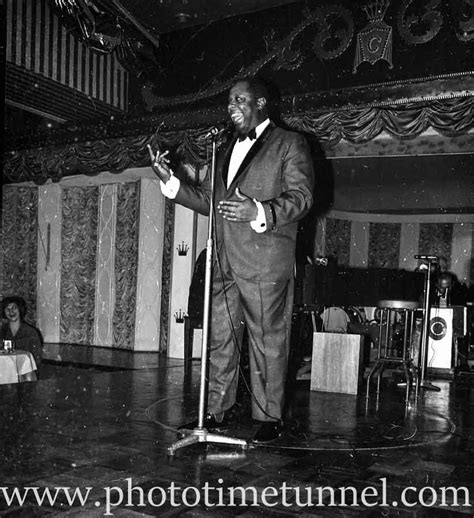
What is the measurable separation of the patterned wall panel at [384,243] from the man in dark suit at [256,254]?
10192 mm

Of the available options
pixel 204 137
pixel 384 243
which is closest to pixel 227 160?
pixel 204 137

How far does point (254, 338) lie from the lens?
2.60 meters

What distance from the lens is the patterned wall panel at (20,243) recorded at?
9.58 meters

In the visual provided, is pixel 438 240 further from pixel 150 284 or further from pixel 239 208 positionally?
pixel 239 208

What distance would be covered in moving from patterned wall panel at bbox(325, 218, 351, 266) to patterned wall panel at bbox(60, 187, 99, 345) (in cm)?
481

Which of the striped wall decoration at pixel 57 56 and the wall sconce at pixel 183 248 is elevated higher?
the striped wall decoration at pixel 57 56

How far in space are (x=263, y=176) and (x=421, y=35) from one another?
306 cm

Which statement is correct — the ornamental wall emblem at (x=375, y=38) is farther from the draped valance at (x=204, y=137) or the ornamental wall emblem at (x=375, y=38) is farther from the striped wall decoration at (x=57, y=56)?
the striped wall decoration at (x=57, y=56)

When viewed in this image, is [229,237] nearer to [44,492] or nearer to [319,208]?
[44,492]

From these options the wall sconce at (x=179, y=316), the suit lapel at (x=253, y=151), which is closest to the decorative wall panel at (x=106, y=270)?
the wall sconce at (x=179, y=316)

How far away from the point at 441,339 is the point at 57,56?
5488 millimetres

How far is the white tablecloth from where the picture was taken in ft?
12.9

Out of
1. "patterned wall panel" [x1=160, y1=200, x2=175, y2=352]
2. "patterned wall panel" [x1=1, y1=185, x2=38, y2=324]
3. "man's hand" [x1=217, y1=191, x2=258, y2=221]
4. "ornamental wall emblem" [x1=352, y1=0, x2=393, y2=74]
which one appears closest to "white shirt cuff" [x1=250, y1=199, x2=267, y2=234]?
"man's hand" [x1=217, y1=191, x2=258, y2=221]

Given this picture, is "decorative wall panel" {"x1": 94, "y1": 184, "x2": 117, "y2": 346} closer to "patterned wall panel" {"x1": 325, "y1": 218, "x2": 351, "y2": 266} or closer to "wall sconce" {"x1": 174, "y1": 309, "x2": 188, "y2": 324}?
"wall sconce" {"x1": 174, "y1": 309, "x2": 188, "y2": 324}
